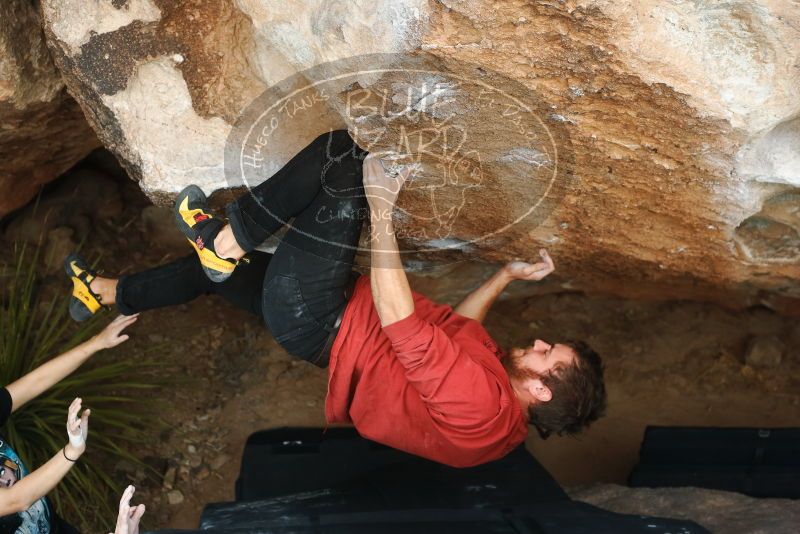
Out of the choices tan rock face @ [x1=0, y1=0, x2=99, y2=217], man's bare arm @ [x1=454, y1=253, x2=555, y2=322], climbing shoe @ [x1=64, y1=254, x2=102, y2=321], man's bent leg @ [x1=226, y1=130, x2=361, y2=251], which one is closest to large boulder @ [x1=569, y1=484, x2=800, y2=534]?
man's bare arm @ [x1=454, y1=253, x2=555, y2=322]

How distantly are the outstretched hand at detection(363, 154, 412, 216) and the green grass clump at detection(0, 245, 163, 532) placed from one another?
1439 millimetres

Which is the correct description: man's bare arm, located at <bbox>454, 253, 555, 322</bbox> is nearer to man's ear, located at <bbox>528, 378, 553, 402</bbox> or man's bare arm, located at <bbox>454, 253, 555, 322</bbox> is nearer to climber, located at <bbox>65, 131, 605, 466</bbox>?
climber, located at <bbox>65, 131, 605, 466</bbox>

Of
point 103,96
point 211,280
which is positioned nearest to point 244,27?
point 103,96

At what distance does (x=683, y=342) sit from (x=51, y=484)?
261cm

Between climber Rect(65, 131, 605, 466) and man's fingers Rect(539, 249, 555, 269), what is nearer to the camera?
climber Rect(65, 131, 605, 466)

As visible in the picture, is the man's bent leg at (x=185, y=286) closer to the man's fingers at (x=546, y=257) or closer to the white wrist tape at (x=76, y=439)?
the white wrist tape at (x=76, y=439)

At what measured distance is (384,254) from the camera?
7.01ft

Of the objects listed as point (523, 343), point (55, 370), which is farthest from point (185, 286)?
point (523, 343)

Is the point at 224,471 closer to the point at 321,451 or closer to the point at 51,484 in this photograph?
the point at 321,451

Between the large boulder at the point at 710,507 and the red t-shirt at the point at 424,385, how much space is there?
28.0 inches

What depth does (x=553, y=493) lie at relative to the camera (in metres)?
2.68

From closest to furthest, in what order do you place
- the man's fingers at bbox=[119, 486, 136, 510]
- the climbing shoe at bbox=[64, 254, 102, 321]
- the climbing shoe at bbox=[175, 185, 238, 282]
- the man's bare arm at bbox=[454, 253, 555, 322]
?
the man's fingers at bbox=[119, 486, 136, 510]
the climbing shoe at bbox=[175, 185, 238, 282]
the man's bare arm at bbox=[454, 253, 555, 322]
the climbing shoe at bbox=[64, 254, 102, 321]

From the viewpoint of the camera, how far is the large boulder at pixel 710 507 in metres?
2.59

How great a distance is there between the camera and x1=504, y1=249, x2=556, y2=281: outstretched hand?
8.45ft
